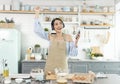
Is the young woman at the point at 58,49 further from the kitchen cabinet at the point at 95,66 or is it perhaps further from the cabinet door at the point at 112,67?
the cabinet door at the point at 112,67

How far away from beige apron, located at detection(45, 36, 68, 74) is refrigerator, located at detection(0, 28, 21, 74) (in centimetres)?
219

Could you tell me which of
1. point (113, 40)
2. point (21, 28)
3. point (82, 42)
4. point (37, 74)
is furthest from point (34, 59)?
point (37, 74)

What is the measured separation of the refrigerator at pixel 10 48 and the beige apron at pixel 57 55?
2187 millimetres

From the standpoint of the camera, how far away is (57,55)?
339cm

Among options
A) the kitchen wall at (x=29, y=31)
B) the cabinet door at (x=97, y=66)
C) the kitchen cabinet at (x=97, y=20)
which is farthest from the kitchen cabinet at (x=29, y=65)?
the kitchen cabinet at (x=97, y=20)

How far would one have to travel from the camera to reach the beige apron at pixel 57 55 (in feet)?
11.0

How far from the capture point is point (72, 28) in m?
6.09

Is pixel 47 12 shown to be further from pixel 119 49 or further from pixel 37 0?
pixel 119 49

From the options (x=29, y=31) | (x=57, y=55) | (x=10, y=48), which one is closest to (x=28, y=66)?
(x=10, y=48)

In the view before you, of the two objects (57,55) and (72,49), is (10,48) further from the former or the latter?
(72,49)

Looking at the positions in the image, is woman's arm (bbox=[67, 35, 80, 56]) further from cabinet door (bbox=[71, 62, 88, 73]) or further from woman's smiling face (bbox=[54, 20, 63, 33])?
cabinet door (bbox=[71, 62, 88, 73])

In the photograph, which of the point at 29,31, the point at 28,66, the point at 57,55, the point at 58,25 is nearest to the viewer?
the point at 58,25

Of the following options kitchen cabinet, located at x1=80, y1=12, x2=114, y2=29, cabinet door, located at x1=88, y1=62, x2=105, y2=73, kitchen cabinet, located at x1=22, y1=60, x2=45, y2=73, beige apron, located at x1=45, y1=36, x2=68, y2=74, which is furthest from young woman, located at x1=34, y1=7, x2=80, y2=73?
kitchen cabinet, located at x1=80, y1=12, x2=114, y2=29

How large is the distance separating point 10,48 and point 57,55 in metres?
2.33
